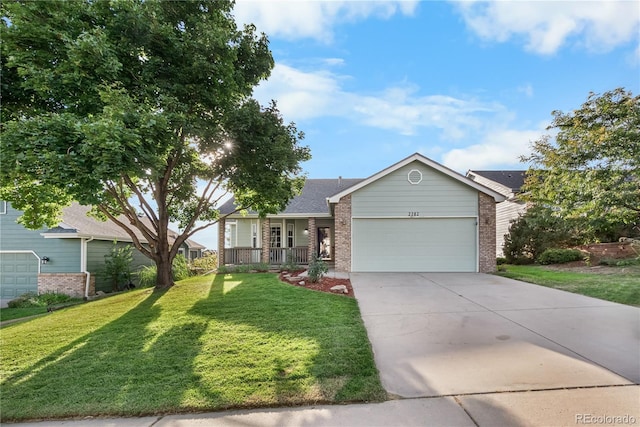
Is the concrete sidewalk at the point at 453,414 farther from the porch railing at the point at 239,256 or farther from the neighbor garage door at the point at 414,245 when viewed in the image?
the porch railing at the point at 239,256

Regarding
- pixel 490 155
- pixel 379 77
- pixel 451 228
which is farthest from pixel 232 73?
pixel 490 155

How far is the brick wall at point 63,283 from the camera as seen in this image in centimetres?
1251

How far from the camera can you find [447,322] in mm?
5488

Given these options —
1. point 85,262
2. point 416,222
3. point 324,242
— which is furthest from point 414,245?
point 85,262

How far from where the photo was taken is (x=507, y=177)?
916 inches

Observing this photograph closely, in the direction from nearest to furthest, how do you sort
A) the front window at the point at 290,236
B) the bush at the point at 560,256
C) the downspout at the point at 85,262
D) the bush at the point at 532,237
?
the downspout at the point at 85,262, the bush at the point at 560,256, the bush at the point at 532,237, the front window at the point at 290,236

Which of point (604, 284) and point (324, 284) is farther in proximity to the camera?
point (324, 284)

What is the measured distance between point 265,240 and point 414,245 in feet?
25.8

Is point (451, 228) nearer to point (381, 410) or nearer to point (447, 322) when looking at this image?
point (447, 322)

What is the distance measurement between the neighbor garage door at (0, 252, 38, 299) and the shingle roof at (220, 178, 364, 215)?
811 cm

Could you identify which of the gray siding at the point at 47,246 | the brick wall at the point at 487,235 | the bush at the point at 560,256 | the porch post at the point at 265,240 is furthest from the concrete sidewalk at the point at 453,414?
the bush at the point at 560,256

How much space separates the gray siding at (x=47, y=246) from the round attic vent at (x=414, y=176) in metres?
14.1

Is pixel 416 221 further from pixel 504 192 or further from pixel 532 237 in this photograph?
pixel 504 192

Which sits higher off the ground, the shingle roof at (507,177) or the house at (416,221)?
the shingle roof at (507,177)
